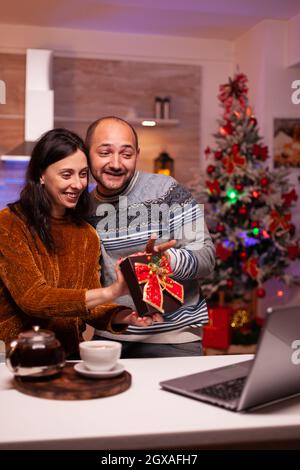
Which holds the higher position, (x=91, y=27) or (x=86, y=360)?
(x=91, y=27)

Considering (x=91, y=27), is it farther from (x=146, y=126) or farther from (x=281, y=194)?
(x=281, y=194)

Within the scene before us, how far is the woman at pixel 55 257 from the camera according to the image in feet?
6.28

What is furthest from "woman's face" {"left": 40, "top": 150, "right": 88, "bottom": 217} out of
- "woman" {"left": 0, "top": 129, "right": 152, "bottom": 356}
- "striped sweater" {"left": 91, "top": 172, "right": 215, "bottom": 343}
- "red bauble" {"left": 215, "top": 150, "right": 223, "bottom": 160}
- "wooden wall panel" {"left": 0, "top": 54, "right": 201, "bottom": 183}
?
"wooden wall panel" {"left": 0, "top": 54, "right": 201, "bottom": 183}

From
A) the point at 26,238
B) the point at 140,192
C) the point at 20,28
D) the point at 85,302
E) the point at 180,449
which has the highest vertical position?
the point at 20,28

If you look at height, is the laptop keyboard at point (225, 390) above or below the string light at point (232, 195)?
below

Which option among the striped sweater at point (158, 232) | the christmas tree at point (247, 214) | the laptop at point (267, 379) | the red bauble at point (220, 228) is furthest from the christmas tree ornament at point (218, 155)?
the laptop at point (267, 379)

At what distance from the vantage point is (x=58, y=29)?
19.7 feet

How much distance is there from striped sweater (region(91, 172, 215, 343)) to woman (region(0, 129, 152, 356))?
0.11 meters

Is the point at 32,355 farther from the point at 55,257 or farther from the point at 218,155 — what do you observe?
the point at 218,155

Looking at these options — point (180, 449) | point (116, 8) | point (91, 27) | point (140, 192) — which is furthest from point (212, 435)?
point (91, 27)

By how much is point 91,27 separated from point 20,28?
2.31 ft

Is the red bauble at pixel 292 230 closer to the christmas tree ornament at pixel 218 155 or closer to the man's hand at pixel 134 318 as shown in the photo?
the christmas tree ornament at pixel 218 155

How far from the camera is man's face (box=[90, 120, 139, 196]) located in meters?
2.33

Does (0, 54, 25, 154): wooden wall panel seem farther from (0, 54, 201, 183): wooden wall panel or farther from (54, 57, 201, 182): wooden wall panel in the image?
(54, 57, 201, 182): wooden wall panel
